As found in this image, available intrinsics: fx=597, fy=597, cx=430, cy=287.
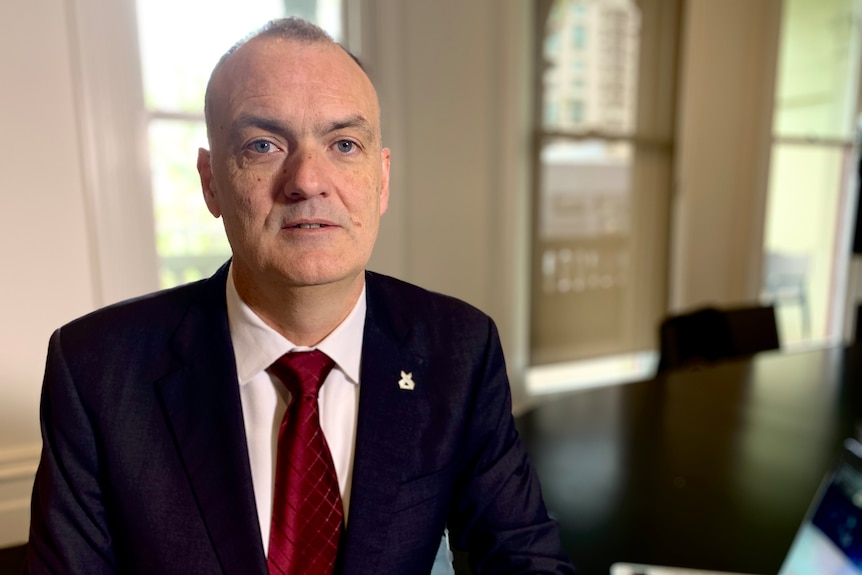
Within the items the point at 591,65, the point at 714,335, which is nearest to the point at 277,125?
the point at 714,335

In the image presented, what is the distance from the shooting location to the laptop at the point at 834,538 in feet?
2.40

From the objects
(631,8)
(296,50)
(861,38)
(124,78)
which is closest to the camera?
(296,50)

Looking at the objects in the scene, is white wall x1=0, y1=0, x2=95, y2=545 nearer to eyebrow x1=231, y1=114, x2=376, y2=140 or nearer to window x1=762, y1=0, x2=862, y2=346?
eyebrow x1=231, y1=114, x2=376, y2=140

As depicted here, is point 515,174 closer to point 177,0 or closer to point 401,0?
point 401,0

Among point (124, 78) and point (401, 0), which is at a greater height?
point (401, 0)

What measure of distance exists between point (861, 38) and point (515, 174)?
2.58 m

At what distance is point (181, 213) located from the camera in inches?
45.9

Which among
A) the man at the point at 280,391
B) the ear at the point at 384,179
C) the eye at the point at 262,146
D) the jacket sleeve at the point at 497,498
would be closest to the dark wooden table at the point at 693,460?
the jacket sleeve at the point at 497,498

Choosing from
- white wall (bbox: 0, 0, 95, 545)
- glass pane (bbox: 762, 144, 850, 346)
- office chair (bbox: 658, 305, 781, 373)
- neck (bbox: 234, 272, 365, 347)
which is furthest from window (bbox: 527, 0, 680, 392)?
neck (bbox: 234, 272, 365, 347)

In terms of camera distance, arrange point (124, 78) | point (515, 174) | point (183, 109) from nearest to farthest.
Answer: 1. point (124, 78)
2. point (183, 109)
3. point (515, 174)

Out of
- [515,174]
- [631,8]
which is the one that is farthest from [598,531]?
[631,8]

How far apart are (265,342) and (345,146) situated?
0.64 ft

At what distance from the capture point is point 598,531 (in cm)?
94

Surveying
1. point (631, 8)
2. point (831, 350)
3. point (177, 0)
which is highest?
point (631, 8)
